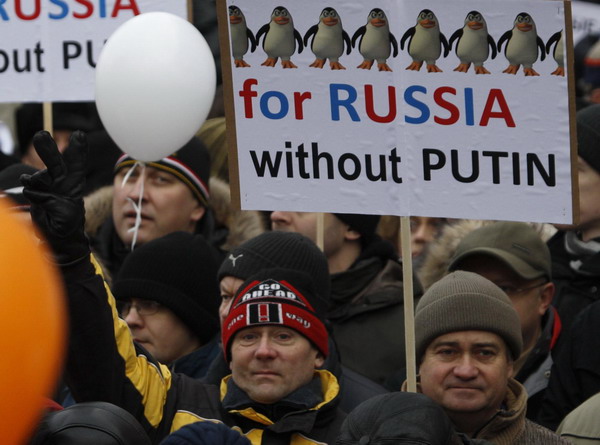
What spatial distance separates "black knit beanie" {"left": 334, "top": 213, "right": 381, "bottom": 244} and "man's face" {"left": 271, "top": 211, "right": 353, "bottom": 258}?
0.03 metres

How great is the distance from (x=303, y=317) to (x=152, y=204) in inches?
75.1

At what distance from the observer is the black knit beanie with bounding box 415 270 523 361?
15.7 ft

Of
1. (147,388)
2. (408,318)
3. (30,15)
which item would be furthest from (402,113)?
(30,15)

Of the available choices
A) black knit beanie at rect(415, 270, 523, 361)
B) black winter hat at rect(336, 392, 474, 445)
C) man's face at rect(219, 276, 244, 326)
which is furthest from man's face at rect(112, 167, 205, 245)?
black winter hat at rect(336, 392, 474, 445)

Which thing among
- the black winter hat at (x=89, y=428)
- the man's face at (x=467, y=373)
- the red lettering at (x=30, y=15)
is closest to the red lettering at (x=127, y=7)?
the red lettering at (x=30, y=15)

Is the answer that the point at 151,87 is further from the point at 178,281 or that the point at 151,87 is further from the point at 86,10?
the point at 86,10

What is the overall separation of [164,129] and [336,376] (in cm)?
135

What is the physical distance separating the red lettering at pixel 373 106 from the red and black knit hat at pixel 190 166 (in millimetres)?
1903

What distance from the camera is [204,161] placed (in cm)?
691

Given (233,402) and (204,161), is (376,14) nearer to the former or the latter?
(233,402)

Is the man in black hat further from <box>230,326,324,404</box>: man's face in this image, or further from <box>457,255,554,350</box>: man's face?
<box>457,255,554,350</box>: man's face

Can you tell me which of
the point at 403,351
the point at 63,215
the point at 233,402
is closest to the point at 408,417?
the point at 63,215

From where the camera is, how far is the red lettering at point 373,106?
16.5 ft

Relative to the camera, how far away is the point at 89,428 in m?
2.79
